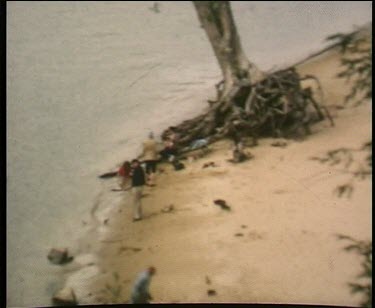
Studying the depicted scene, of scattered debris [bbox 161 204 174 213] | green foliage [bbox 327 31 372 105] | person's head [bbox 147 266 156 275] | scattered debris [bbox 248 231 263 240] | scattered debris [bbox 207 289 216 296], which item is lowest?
scattered debris [bbox 207 289 216 296]

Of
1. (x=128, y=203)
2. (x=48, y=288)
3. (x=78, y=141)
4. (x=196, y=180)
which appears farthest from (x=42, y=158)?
(x=196, y=180)

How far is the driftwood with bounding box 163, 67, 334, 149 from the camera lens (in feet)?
9.05

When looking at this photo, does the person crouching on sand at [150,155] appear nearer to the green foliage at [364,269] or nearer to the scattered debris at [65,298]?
the scattered debris at [65,298]

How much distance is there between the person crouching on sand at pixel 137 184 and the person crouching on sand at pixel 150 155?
0.14 feet

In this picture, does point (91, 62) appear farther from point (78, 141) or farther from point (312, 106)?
point (312, 106)

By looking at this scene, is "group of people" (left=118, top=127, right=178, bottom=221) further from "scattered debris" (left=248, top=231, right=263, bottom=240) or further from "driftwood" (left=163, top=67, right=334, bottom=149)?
"scattered debris" (left=248, top=231, right=263, bottom=240)

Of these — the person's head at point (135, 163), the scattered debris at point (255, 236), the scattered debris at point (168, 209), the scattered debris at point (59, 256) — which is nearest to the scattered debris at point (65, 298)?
the scattered debris at point (59, 256)

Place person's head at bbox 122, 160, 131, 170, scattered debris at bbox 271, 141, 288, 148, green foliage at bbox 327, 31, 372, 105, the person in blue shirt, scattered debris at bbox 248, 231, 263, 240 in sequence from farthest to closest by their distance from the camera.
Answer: green foliage at bbox 327, 31, 372, 105 < scattered debris at bbox 271, 141, 288, 148 < person's head at bbox 122, 160, 131, 170 < scattered debris at bbox 248, 231, 263, 240 < the person in blue shirt

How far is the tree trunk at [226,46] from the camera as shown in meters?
2.82

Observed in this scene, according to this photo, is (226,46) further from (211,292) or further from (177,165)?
(211,292)

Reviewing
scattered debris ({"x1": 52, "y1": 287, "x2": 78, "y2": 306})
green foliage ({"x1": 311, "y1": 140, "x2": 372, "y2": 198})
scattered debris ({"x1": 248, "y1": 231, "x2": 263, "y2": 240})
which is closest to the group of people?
scattered debris ({"x1": 52, "y1": 287, "x2": 78, "y2": 306})

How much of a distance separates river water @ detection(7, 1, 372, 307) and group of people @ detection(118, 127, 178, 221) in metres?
0.06

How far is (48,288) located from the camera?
7.92 feet
